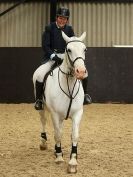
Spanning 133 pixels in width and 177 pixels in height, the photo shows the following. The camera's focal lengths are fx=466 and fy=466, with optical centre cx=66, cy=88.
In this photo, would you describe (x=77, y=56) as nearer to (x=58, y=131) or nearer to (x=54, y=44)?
(x=58, y=131)

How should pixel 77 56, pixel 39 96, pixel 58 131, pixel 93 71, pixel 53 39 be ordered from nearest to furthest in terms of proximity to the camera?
pixel 77 56, pixel 58 131, pixel 53 39, pixel 39 96, pixel 93 71

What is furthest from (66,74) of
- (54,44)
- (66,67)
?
(54,44)

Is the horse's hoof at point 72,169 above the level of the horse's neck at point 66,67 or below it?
below

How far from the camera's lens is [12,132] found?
8.43m

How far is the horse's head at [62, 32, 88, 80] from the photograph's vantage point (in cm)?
503

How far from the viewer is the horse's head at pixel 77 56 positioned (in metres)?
5.03

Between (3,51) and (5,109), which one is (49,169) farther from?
(3,51)

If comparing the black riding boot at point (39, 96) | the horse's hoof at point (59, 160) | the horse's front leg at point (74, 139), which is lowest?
the horse's hoof at point (59, 160)

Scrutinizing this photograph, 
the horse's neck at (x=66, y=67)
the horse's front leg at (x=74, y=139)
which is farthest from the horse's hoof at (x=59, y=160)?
the horse's neck at (x=66, y=67)

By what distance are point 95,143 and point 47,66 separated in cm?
161

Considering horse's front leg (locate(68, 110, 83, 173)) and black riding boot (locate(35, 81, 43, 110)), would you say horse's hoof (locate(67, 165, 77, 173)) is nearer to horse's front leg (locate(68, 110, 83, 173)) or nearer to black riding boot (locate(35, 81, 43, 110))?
horse's front leg (locate(68, 110, 83, 173))

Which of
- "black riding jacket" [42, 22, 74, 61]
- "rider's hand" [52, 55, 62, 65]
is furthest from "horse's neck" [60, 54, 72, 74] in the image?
"black riding jacket" [42, 22, 74, 61]

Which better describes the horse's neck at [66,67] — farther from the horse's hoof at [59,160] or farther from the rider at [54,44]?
the horse's hoof at [59,160]

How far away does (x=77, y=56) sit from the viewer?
5.21m
